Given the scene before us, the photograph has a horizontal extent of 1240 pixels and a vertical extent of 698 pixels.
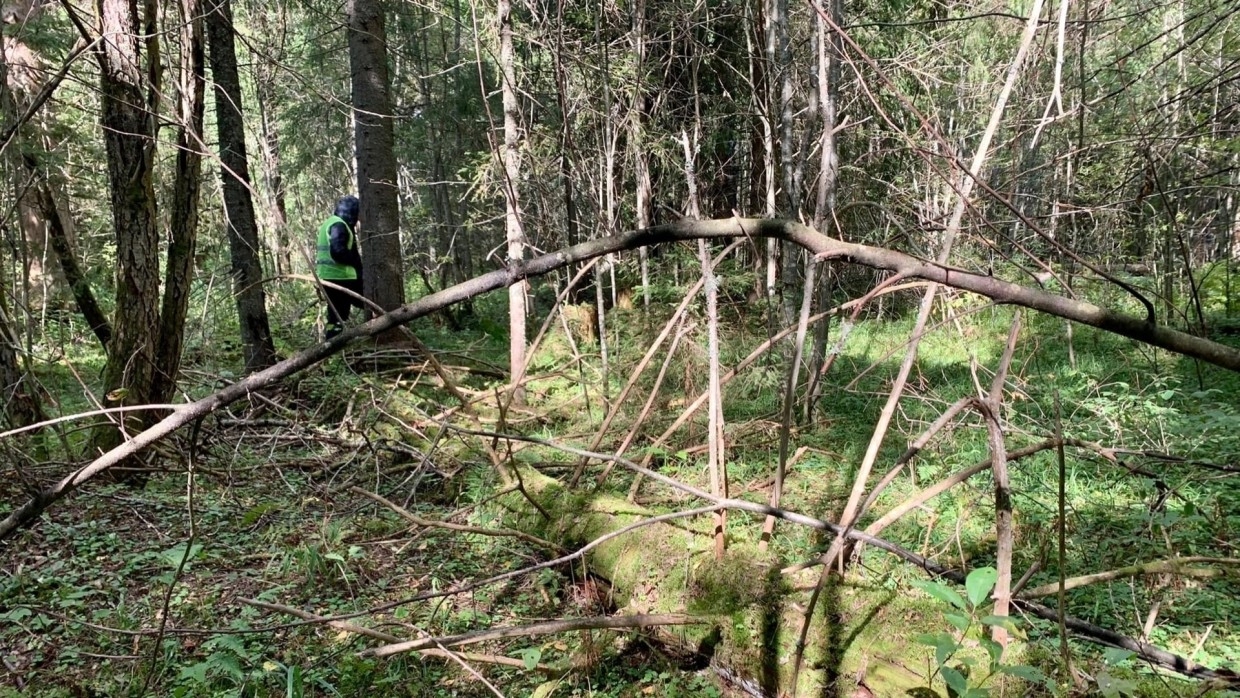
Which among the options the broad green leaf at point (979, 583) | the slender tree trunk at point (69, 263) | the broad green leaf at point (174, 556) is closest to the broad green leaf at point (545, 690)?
the broad green leaf at point (979, 583)

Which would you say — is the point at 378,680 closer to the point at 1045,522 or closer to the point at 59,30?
the point at 1045,522

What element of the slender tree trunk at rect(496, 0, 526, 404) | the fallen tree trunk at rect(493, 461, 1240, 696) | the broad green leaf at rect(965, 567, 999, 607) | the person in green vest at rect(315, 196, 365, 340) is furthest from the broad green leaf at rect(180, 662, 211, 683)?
the person in green vest at rect(315, 196, 365, 340)

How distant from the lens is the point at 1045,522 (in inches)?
151

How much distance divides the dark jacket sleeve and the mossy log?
5075mm

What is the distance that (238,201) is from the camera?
663cm

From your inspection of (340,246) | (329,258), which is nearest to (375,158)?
(340,246)

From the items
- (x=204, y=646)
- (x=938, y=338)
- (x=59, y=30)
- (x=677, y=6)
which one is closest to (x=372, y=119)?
(x=59, y=30)

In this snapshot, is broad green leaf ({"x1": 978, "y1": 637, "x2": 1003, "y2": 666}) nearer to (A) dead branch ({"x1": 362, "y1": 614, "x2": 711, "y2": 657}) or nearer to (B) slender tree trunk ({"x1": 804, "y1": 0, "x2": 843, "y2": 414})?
(A) dead branch ({"x1": 362, "y1": 614, "x2": 711, "y2": 657})

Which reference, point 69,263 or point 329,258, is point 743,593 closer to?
point 329,258

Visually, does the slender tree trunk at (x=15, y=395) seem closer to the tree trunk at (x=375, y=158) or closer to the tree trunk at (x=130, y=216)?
the tree trunk at (x=130, y=216)

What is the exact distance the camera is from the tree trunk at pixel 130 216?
4.13m

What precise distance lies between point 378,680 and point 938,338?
8310 millimetres

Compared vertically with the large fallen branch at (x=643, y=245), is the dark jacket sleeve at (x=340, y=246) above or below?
above

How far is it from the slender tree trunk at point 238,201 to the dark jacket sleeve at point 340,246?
2.60 ft
